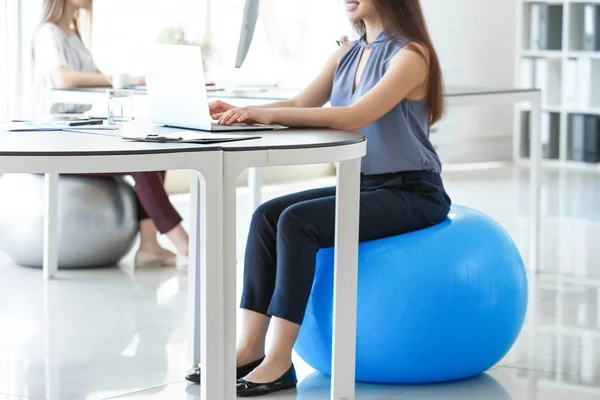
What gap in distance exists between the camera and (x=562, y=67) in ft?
24.3

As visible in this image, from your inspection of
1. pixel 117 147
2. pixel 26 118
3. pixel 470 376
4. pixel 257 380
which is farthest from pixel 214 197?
pixel 470 376

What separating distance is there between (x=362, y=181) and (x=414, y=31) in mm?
398

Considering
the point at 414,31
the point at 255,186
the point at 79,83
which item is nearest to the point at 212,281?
the point at 414,31

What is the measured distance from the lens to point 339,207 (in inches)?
92.7

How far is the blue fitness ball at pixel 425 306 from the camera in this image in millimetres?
2598

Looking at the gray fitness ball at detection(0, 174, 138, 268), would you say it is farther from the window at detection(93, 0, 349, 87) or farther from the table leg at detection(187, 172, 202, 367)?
the table leg at detection(187, 172, 202, 367)

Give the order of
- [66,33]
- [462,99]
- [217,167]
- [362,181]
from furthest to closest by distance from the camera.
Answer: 1. [66,33]
2. [462,99]
3. [362,181]
4. [217,167]

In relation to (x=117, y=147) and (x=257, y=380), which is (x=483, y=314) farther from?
(x=117, y=147)

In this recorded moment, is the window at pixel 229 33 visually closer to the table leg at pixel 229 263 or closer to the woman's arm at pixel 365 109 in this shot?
the woman's arm at pixel 365 109

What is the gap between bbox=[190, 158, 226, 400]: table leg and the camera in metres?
2.03

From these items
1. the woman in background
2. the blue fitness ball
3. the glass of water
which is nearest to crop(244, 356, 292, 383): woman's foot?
the blue fitness ball

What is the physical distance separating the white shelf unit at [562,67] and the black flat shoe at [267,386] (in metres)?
4.97

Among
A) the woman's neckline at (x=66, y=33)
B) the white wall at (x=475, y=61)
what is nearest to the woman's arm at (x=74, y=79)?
the woman's neckline at (x=66, y=33)

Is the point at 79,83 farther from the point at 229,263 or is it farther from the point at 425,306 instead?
the point at 229,263
